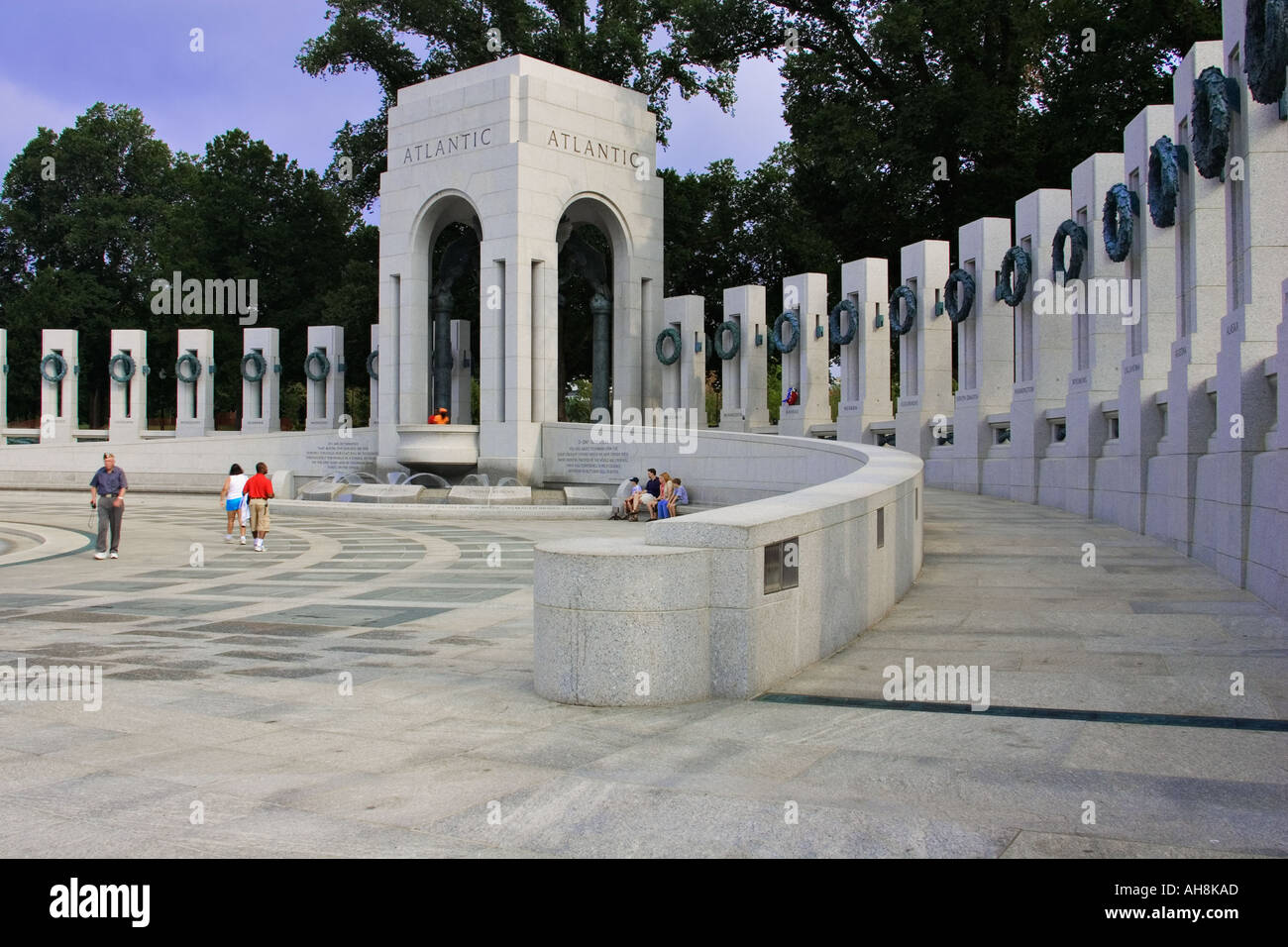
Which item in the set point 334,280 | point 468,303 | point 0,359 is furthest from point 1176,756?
point 334,280

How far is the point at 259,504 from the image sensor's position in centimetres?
1836

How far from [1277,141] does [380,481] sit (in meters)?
26.2

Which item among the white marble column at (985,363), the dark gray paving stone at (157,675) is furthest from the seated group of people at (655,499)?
the dark gray paving stone at (157,675)

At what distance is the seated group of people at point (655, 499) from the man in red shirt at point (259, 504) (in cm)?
815

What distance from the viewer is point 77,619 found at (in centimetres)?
1123

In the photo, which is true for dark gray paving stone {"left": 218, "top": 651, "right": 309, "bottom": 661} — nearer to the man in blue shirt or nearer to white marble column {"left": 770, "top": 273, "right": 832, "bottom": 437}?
the man in blue shirt

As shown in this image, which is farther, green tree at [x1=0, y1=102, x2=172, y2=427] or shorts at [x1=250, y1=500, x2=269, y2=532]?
green tree at [x1=0, y1=102, x2=172, y2=427]

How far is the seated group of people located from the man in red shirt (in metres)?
8.15

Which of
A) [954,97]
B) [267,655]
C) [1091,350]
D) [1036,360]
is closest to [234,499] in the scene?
[267,655]

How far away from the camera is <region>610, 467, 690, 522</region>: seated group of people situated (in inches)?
956

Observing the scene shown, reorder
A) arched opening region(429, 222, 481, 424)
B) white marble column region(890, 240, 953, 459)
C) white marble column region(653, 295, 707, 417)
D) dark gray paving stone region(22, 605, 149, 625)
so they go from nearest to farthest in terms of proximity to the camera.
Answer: dark gray paving stone region(22, 605, 149, 625) < white marble column region(890, 240, 953, 459) < white marble column region(653, 295, 707, 417) < arched opening region(429, 222, 481, 424)

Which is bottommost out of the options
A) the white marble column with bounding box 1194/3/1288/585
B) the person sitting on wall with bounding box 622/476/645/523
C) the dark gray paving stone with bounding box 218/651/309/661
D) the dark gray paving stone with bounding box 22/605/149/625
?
the dark gray paving stone with bounding box 22/605/149/625

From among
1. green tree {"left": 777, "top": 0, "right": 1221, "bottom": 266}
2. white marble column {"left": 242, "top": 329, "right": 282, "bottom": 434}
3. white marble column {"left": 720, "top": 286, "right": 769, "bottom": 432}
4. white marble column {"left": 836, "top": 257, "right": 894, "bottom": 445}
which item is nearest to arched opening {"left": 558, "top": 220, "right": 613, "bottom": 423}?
white marble column {"left": 720, "top": 286, "right": 769, "bottom": 432}

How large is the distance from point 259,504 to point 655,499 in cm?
882
